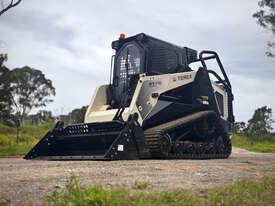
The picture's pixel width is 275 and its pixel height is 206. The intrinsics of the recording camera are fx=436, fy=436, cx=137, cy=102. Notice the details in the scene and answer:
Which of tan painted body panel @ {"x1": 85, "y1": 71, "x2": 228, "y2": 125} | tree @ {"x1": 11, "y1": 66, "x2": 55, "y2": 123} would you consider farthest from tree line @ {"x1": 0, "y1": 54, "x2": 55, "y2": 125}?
tan painted body panel @ {"x1": 85, "y1": 71, "x2": 228, "y2": 125}

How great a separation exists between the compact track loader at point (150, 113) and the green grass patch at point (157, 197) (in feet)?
16.3

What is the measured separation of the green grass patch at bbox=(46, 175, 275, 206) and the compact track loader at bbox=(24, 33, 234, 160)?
4.97m

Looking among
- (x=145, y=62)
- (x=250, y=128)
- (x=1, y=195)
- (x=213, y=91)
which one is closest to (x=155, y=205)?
(x=1, y=195)

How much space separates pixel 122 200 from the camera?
3.66 metres

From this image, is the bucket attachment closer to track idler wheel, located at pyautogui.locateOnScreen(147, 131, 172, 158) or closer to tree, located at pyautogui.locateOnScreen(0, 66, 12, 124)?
track idler wheel, located at pyautogui.locateOnScreen(147, 131, 172, 158)

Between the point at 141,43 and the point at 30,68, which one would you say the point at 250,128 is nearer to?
the point at 30,68

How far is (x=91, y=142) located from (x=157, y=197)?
6.96 metres

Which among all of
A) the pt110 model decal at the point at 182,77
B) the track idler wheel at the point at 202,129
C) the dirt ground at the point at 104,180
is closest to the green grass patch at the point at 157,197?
the dirt ground at the point at 104,180

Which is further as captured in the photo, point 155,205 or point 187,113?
point 187,113

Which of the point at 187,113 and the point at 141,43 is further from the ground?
the point at 141,43

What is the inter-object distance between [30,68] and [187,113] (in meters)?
39.3

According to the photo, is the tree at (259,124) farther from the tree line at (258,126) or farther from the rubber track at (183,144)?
the rubber track at (183,144)

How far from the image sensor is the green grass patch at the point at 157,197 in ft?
11.6

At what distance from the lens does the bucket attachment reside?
9.56m
